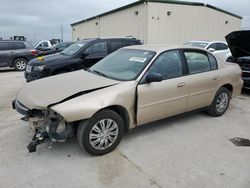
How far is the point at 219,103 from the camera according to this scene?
16.4ft

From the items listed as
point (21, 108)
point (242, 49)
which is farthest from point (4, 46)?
point (242, 49)

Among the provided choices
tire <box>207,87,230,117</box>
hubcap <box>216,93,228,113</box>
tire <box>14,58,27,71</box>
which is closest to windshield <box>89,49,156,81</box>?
tire <box>207,87,230,117</box>

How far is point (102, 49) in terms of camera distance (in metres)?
7.54

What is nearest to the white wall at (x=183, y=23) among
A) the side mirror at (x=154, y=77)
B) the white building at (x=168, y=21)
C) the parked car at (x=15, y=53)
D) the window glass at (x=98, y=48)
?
the white building at (x=168, y=21)

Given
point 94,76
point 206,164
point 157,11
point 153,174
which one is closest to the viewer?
point 153,174

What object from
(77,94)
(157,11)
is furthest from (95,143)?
(157,11)

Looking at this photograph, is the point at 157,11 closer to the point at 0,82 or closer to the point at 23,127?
the point at 0,82

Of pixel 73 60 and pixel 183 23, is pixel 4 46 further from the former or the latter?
pixel 183 23

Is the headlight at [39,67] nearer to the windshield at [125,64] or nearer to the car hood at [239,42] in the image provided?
the windshield at [125,64]

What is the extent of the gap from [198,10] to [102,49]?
1430cm

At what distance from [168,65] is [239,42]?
4.13m

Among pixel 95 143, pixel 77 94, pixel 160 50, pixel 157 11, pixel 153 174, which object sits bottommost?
pixel 153 174

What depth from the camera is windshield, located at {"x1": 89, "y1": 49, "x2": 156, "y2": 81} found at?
3.81m

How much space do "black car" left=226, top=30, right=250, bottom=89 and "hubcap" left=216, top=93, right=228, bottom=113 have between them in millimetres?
2114
